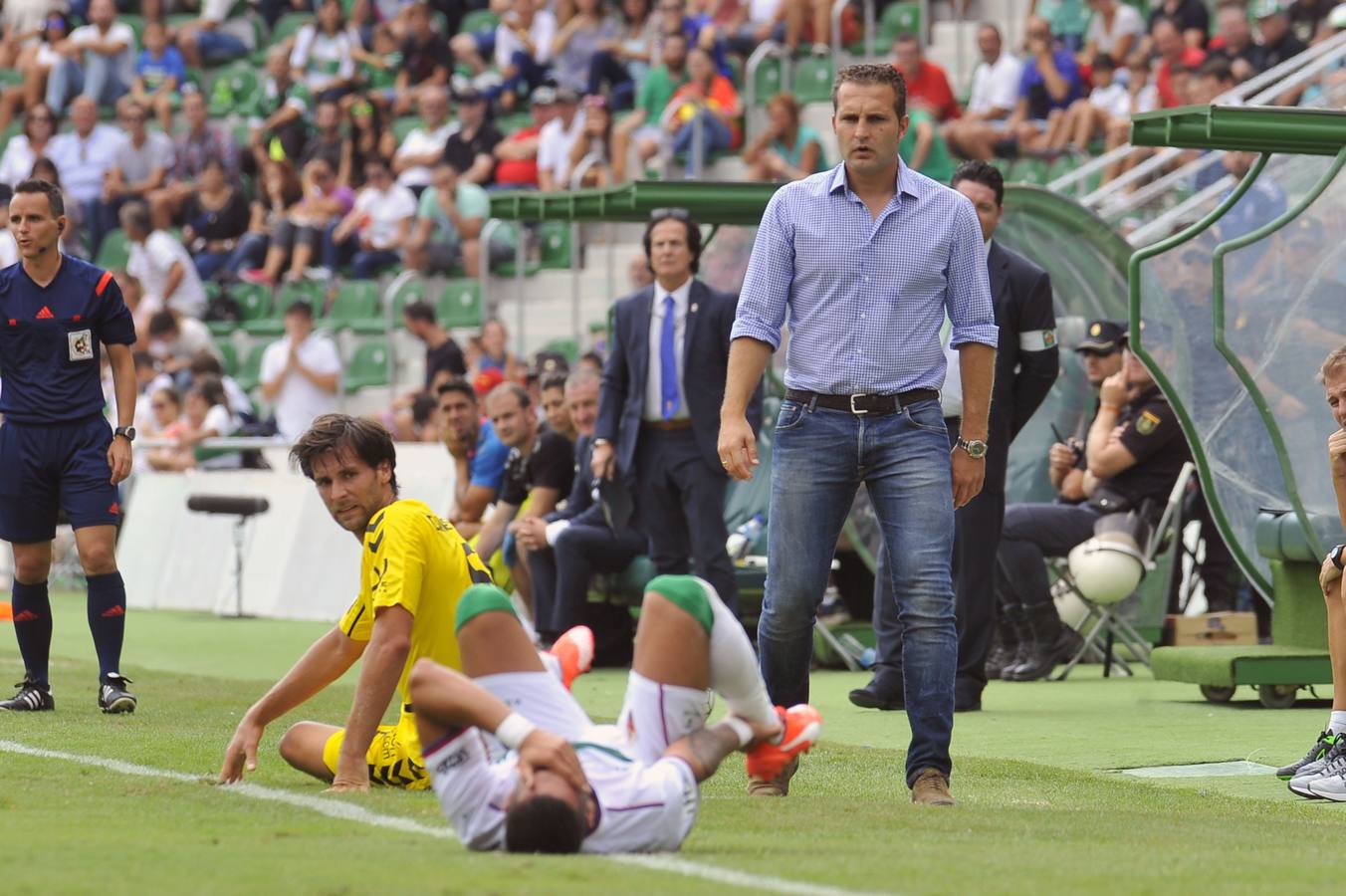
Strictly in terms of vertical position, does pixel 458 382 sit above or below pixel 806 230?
below

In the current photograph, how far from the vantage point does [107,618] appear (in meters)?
9.84

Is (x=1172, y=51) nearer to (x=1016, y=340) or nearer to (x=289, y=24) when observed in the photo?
(x=1016, y=340)

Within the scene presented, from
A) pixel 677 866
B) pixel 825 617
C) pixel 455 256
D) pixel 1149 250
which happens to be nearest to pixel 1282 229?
pixel 1149 250

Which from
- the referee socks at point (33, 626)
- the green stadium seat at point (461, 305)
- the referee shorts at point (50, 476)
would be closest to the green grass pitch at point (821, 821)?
the referee socks at point (33, 626)

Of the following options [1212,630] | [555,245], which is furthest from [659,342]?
[555,245]

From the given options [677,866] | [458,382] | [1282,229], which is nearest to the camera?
[677,866]

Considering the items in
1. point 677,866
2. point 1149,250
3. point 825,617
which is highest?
point 1149,250

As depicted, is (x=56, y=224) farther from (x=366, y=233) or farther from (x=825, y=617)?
(x=366, y=233)

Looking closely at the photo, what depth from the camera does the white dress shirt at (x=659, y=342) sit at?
11328 mm

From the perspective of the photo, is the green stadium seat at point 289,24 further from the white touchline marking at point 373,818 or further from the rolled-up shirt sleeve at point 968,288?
the rolled-up shirt sleeve at point 968,288

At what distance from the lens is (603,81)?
22.6 meters

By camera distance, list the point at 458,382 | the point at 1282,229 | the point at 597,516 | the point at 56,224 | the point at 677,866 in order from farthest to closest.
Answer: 1. the point at 458,382
2. the point at 597,516
3. the point at 1282,229
4. the point at 56,224
5. the point at 677,866

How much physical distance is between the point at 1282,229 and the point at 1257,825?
4.47 meters

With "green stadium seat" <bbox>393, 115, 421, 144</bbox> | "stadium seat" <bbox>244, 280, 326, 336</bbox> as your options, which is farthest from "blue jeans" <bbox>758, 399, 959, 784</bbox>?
"green stadium seat" <bbox>393, 115, 421, 144</bbox>
